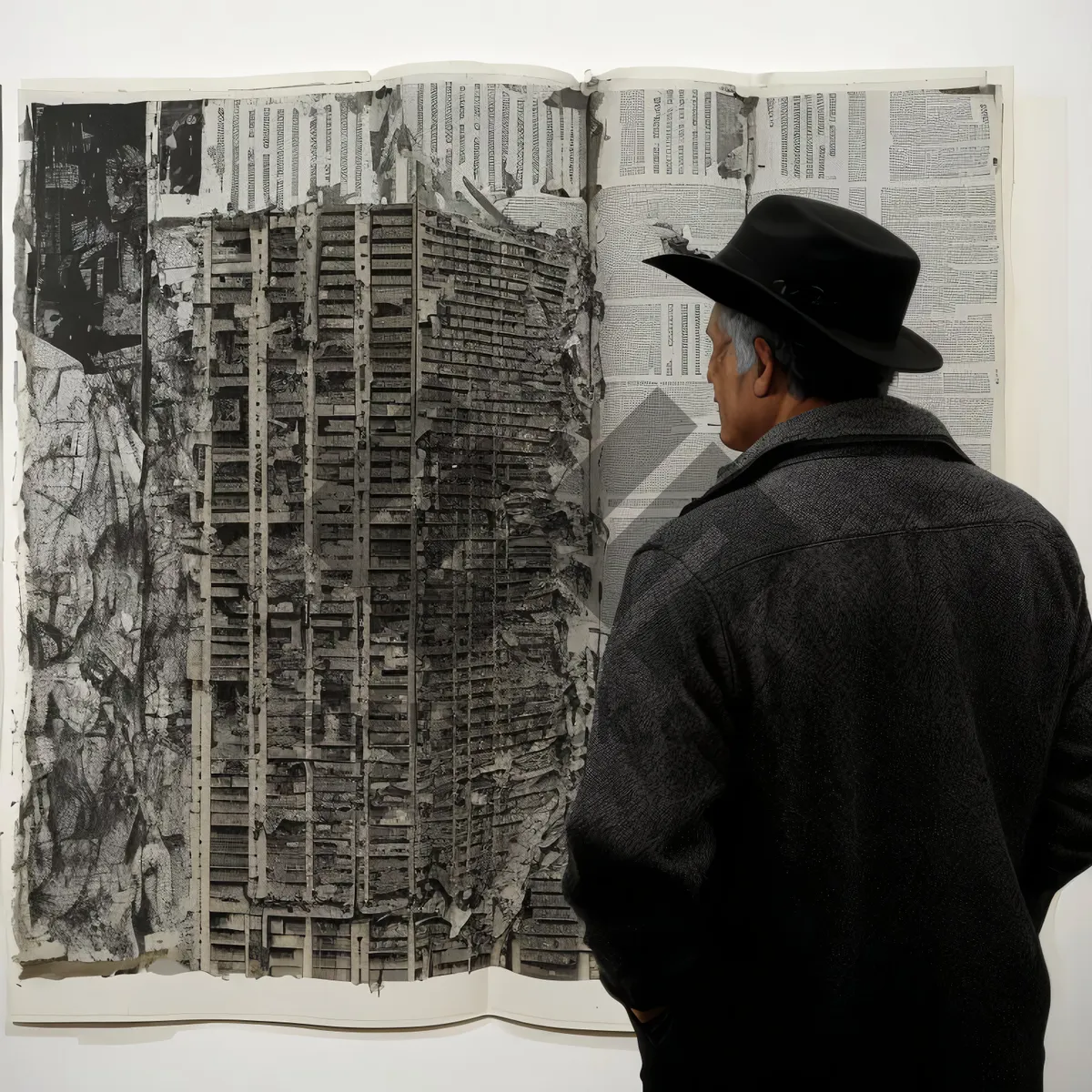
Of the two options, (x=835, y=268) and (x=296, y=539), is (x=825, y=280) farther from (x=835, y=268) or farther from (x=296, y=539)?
(x=296, y=539)

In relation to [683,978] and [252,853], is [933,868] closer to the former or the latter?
[683,978]

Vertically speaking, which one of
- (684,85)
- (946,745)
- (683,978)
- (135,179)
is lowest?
(683,978)

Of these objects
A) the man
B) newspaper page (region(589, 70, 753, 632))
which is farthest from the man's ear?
newspaper page (region(589, 70, 753, 632))

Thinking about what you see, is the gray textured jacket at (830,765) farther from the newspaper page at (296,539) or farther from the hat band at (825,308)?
the newspaper page at (296,539)

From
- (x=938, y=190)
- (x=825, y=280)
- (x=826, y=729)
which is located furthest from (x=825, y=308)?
(x=938, y=190)

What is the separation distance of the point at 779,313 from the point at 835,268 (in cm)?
6

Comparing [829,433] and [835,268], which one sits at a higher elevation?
[835,268]

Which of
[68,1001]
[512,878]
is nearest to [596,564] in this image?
[512,878]

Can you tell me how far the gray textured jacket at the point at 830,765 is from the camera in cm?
66

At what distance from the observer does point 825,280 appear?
0.71m

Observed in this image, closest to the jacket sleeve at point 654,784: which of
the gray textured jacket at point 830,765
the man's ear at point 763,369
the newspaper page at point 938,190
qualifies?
the gray textured jacket at point 830,765

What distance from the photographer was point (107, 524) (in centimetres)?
118

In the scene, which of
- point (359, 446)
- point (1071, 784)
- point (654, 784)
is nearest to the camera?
point (654, 784)

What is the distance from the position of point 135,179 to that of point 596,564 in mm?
767
